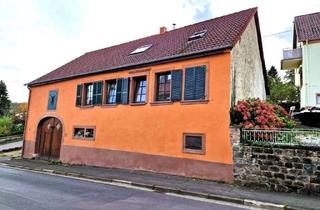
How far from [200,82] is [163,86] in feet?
7.29

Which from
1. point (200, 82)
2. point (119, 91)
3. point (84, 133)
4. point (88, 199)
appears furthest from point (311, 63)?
point (88, 199)

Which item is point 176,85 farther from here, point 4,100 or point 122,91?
point 4,100

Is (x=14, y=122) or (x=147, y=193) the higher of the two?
(x=14, y=122)

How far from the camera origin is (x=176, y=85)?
1291 cm

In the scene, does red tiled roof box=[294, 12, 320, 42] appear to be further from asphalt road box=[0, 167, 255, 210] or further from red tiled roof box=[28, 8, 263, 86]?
asphalt road box=[0, 167, 255, 210]

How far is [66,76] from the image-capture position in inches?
730

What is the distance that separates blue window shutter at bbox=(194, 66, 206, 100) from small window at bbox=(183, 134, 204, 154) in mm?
1627

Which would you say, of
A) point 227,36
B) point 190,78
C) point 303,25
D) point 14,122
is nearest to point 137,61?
point 190,78

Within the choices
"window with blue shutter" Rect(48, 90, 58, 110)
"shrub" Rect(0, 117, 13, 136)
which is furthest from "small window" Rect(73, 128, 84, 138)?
"shrub" Rect(0, 117, 13, 136)

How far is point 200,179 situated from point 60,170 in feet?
23.1

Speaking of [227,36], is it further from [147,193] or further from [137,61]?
[147,193]

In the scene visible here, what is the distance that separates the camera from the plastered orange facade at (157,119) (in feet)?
37.2

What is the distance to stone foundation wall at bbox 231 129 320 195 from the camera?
8.86 m

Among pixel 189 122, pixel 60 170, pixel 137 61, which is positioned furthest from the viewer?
pixel 137 61
